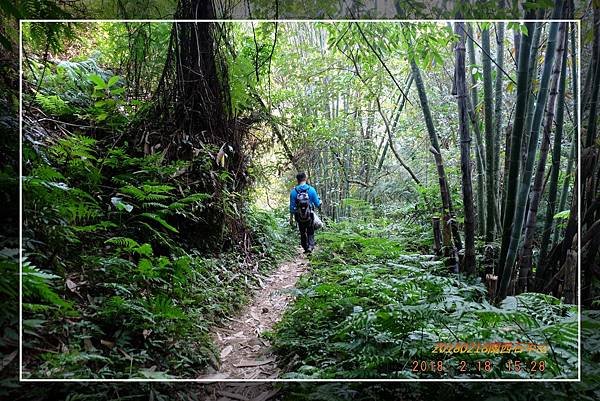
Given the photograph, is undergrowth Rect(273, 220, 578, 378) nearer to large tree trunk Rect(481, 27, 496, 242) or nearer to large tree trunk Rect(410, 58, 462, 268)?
large tree trunk Rect(410, 58, 462, 268)

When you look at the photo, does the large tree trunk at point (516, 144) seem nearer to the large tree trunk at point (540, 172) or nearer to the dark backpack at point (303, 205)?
the large tree trunk at point (540, 172)

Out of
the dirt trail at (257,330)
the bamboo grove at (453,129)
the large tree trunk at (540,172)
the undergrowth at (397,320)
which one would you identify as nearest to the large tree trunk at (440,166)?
the bamboo grove at (453,129)

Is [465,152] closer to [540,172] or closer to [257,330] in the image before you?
[540,172]

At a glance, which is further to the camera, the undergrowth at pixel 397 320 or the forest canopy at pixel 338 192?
the forest canopy at pixel 338 192

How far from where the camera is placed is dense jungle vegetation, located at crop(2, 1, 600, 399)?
1404mm

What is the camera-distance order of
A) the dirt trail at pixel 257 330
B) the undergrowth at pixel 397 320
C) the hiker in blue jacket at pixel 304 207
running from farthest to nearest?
the hiker in blue jacket at pixel 304 207 < the dirt trail at pixel 257 330 < the undergrowth at pixel 397 320

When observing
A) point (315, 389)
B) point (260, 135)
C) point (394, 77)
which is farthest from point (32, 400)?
point (394, 77)

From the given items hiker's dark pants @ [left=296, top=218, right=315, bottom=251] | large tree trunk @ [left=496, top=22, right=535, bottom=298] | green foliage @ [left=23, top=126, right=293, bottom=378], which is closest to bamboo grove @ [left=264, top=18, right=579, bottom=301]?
large tree trunk @ [left=496, top=22, right=535, bottom=298]

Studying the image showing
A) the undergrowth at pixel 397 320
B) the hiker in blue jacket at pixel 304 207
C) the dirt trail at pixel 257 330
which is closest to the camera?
the undergrowth at pixel 397 320

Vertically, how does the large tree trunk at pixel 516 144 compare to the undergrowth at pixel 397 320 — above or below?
above

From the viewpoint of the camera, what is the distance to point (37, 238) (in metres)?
1.47

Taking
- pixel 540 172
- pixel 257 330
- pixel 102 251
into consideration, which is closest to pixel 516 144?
pixel 540 172

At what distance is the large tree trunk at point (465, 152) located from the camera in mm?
1594

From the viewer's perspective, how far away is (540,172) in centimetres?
155
